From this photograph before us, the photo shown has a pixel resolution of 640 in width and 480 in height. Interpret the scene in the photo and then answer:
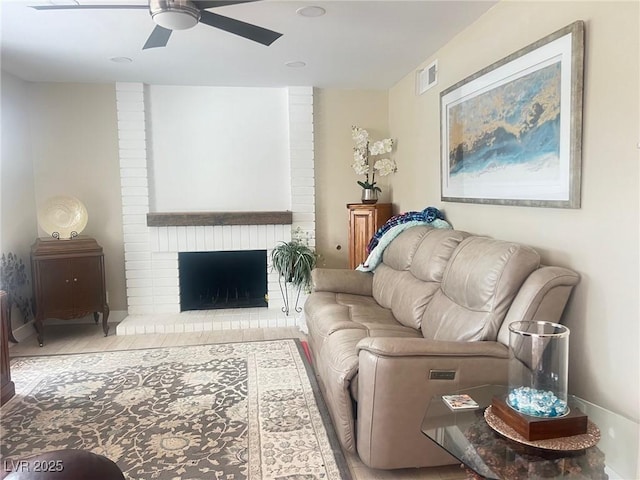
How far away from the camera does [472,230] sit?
3076 millimetres

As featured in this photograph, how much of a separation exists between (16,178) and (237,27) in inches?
118

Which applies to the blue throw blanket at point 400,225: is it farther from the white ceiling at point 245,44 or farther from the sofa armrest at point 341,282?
the white ceiling at point 245,44

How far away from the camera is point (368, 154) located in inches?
185

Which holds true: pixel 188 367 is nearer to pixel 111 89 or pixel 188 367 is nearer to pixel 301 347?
pixel 301 347

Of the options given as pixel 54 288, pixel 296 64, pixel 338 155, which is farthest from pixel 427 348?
pixel 54 288

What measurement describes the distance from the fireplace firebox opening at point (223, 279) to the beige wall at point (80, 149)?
891 millimetres

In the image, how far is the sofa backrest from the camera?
271 cm

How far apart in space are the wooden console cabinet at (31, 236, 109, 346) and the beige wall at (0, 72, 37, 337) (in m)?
0.21

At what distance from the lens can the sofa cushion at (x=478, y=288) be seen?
2029mm

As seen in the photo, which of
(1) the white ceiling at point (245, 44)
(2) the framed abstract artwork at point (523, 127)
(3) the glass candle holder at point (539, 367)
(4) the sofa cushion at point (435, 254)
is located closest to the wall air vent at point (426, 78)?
(1) the white ceiling at point (245, 44)

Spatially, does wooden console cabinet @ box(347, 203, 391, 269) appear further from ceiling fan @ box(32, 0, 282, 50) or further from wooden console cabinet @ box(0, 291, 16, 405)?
wooden console cabinet @ box(0, 291, 16, 405)

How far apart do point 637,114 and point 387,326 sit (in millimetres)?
1639

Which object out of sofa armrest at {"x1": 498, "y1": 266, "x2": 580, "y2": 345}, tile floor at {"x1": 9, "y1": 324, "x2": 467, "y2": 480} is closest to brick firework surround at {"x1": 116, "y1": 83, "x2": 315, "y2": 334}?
tile floor at {"x1": 9, "y1": 324, "x2": 467, "y2": 480}

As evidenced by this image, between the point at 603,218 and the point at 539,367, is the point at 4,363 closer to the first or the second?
the point at 539,367
